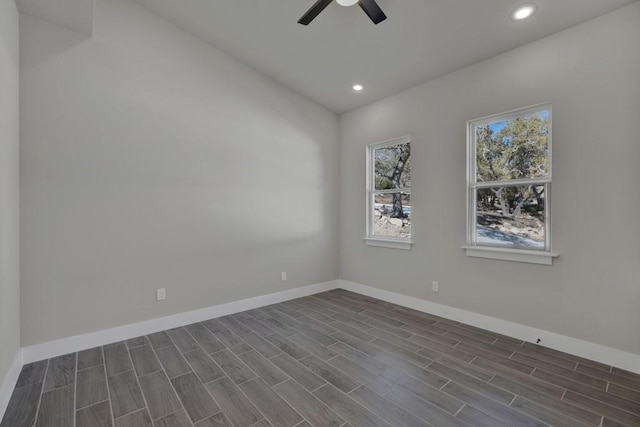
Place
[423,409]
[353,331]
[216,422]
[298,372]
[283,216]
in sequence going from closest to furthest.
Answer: [216,422] → [423,409] → [298,372] → [353,331] → [283,216]

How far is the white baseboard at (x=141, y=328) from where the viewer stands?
8.60 feet

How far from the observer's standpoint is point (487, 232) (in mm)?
3293

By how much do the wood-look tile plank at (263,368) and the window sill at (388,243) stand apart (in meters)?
2.24

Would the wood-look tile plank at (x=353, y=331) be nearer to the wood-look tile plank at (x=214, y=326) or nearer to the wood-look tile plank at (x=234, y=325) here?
the wood-look tile plank at (x=234, y=325)

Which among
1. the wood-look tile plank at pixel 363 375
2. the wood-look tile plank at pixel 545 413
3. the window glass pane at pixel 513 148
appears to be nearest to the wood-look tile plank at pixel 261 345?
the wood-look tile plank at pixel 363 375

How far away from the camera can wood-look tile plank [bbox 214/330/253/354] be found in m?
2.81

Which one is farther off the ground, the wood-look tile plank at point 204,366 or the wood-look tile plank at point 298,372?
the wood-look tile plank at point 204,366

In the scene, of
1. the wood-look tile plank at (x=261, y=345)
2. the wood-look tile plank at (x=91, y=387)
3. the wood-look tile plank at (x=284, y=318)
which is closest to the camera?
the wood-look tile plank at (x=91, y=387)

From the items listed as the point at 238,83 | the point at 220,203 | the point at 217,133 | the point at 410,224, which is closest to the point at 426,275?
the point at 410,224

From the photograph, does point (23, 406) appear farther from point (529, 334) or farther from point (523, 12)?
point (523, 12)

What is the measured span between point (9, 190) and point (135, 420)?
189cm

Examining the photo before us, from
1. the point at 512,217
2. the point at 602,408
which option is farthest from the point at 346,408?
the point at 512,217

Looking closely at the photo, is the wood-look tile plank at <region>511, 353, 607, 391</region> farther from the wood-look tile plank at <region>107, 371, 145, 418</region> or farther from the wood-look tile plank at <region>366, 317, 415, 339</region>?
the wood-look tile plank at <region>107, 371, 145, 418</region>

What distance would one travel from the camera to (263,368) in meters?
2.48
